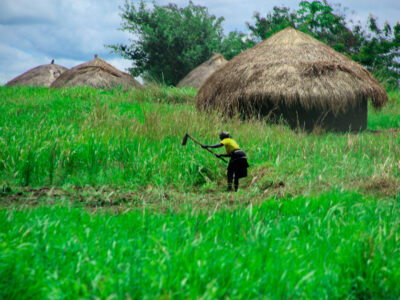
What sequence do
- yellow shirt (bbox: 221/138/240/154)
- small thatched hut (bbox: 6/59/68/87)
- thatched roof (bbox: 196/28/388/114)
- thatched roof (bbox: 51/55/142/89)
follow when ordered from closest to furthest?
1. yellow shirt (bbox: 221/138/240/154)
2. thatched roof (bbox: 196/28/388/114)
3. thatched roof (bbox: 51/55/142/89)
4. small thatched hut (bbox: 6/59/68/87)

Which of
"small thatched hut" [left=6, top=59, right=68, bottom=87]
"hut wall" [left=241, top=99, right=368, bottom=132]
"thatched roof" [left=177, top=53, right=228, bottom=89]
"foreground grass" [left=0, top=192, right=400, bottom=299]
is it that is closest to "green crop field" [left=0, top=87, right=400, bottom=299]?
"foreground grass" [left=0, top=192, right=400, bottom=299]

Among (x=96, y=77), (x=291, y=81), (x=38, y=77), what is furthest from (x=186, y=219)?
(x=38, y=77)

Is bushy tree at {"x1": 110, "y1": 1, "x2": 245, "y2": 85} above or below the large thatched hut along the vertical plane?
above

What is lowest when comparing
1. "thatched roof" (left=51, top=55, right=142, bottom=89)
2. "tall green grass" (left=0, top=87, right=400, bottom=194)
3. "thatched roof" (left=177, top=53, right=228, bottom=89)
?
"tall green grass" (left=0, top=87, right=400, bottom=194)

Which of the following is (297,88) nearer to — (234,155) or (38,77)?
(234,155)

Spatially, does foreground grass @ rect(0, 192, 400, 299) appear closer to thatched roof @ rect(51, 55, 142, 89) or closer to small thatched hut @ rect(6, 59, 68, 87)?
thatched roof @ rect(51, 55, 142, 89)

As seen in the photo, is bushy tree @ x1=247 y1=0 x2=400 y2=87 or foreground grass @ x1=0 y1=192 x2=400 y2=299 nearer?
foreground grass @ x1=0 y1=192 x2=400 y2=299

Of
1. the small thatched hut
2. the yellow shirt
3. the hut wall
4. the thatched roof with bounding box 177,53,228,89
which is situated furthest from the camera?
the small thatched hut

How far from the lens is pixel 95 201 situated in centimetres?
319

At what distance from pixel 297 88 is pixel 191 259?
7.25 meters

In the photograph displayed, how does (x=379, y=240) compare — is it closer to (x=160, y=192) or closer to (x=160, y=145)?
(x=160, y=192)

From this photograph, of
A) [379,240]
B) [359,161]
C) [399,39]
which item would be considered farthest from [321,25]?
[379,240]

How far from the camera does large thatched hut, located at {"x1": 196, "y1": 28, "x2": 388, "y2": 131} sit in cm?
837

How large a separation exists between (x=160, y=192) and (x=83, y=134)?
2.17 meters
